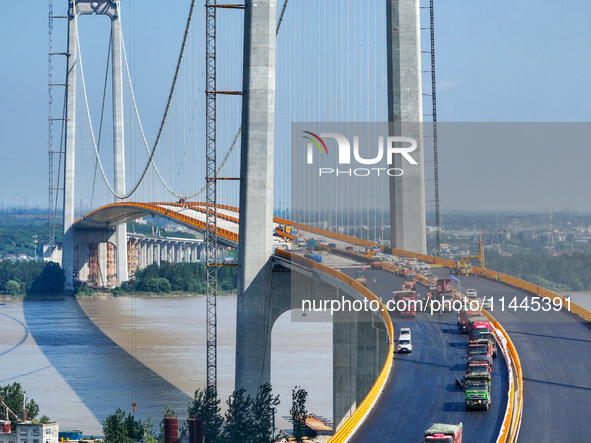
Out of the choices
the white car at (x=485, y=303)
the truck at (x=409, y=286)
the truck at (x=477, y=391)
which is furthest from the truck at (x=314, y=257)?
the truck at (x=477, y=391)

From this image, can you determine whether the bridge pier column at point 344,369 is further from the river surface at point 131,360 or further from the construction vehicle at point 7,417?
the construction vehicle at point 7,417

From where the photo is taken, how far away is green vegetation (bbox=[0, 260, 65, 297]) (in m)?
141

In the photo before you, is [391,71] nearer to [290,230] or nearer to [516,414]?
[290,230]

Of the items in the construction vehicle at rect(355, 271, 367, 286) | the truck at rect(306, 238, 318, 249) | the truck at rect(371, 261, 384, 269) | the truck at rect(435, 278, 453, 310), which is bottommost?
the truck at rect(435, 278, 453, 310)

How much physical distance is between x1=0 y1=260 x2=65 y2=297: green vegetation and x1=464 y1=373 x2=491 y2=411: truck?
11458 cm

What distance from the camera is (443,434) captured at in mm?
25250

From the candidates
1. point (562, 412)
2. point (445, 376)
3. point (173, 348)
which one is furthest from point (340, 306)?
point (173, 348)

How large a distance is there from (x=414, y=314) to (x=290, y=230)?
25.2 m

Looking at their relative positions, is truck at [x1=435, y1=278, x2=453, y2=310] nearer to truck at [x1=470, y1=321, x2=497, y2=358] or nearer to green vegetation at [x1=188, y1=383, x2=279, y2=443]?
truck at [x1=470, y1=321, x2=497, y2=358]

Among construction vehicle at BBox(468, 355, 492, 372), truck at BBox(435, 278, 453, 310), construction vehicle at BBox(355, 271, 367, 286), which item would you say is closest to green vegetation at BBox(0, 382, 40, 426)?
construction vehicle at BBox(355, 271, 367, 286)

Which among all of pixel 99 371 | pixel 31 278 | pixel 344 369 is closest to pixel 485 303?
pixel 344 369

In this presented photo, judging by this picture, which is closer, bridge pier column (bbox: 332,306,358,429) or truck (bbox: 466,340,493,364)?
truck (bbox: 466,340,493,364)

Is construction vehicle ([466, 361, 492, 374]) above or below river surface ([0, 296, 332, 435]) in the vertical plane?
above

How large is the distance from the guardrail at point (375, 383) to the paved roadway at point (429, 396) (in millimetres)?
212
